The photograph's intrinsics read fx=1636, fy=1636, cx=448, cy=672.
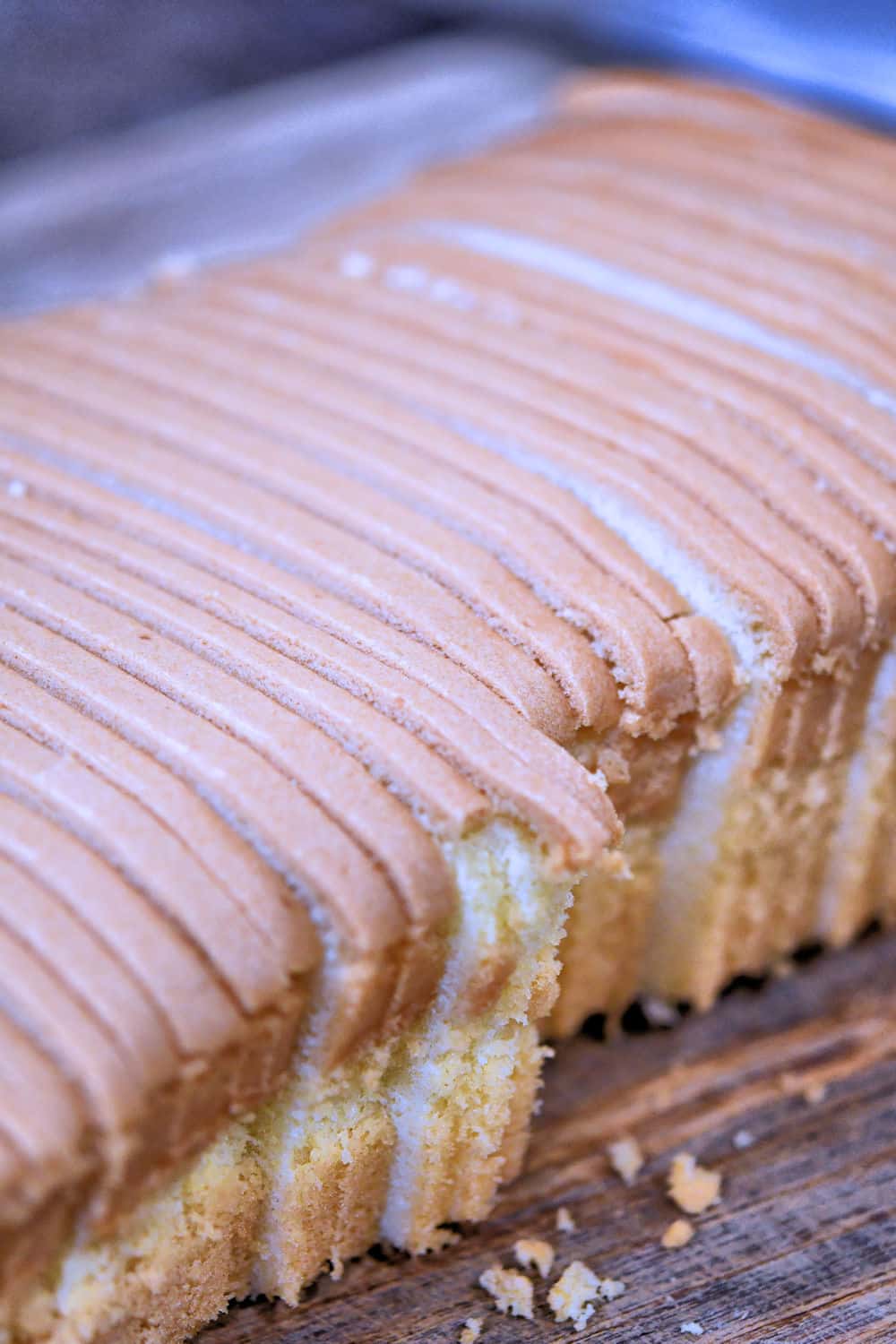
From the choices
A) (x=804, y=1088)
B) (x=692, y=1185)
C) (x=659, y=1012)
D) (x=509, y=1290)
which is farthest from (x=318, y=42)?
(x=509, y=1290)

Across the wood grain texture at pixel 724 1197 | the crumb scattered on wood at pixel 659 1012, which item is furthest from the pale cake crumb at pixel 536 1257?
the crumb scattered on wood at pixel 659 1012

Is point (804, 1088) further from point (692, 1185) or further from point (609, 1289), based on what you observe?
point (609, 1289)

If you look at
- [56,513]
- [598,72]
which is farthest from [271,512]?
[598,72]

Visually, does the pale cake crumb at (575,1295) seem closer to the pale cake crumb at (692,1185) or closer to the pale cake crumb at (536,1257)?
the pale cake crumb at (536,1257)

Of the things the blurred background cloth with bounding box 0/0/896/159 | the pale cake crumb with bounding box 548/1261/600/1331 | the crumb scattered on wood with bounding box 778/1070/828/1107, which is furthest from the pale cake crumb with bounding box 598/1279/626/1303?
the blurred background cloth with bounding box 0/0/896/159

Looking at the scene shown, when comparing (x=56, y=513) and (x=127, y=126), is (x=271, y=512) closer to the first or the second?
(x=56, y=513)

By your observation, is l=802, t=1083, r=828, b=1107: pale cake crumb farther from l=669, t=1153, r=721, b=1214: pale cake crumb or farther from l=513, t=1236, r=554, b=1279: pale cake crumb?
l=513, t=1236, r=554, b=1279: pale cake crumb
